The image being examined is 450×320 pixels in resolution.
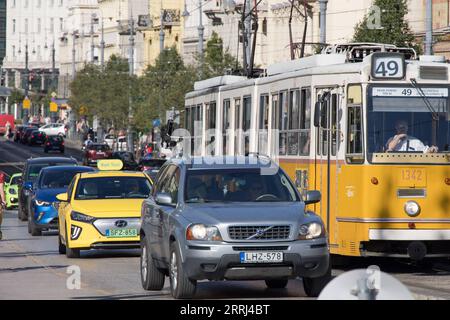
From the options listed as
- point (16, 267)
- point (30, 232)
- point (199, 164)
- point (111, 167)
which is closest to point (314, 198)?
point (199, 164)

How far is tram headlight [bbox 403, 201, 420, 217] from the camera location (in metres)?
21.6

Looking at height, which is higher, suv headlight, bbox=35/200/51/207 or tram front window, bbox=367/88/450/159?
tram front window, bbox=367/88/450/159

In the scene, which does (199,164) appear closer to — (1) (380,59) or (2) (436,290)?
(2) (436,290)

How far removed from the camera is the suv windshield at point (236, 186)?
1741cm

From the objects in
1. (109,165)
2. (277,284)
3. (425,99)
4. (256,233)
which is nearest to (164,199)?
(256,233)

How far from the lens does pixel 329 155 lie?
73.5 ft

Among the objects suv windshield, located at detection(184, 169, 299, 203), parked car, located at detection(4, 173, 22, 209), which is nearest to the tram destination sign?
suv windshield, located at detection(184, 169, 299, 203)

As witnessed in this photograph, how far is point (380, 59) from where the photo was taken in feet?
71.1

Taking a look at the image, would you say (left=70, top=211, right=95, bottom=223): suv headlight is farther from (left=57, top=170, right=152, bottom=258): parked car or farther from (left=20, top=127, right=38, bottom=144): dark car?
(left=20, top=127, right=38, bottom=144): dark car

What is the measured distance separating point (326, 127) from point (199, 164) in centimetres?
490

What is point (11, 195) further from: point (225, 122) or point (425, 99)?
point (425, 99)

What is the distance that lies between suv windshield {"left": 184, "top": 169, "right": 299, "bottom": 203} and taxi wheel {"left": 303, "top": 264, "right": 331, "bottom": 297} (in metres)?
0.99

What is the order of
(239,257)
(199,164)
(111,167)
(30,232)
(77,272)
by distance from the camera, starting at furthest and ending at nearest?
(30,232) → (111,167) → (77,272) → (199,164) → (239,257)

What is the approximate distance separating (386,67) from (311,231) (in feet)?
18.4
